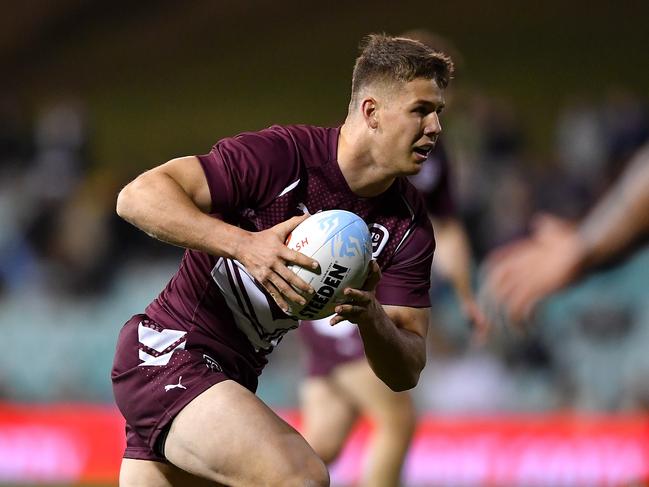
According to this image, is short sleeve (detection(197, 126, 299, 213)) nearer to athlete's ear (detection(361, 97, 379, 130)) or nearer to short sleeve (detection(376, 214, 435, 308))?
athlete's ear (detection(361, 97, 379, 130))

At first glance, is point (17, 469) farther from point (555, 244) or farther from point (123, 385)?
point (123, 385)

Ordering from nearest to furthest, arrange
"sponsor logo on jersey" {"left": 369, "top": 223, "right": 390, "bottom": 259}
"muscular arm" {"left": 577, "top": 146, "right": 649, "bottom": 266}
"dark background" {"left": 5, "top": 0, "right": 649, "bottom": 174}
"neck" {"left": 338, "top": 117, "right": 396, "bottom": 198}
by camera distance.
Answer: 1. "neck" {"left": 338, "top": 117, "right": 396, "bottom": 198}
2. "sponsor logo on jersey" {"left": 369, "top": 223, "right": 390, "bottom": 259}
3. "muscular arm" {"left": 577, "top": 146, "right": 649, "bottom": 266}
4. "dark background" {"left": 5, "top": 0, "right": 649, "bottom": 174}

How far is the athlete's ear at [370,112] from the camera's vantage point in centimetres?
421

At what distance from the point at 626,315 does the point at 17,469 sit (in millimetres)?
5423

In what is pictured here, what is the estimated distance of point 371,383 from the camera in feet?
20.5

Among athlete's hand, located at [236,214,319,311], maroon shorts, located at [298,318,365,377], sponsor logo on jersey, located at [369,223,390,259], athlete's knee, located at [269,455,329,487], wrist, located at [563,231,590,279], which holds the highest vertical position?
athlete's hand, located at [236,214,319,311]

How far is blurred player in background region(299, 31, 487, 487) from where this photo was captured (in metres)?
6.17

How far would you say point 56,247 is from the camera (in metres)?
12.2

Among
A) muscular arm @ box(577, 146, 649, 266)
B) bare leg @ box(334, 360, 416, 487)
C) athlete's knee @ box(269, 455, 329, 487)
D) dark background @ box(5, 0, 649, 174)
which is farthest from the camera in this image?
dark background @ box(5, 0, 649, 174)

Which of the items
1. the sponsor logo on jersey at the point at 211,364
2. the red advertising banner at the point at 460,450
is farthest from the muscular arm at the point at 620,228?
the sponsor logo on jersey at the point at 211,364

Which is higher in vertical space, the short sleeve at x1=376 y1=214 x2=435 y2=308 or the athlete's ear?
the athlete's ear

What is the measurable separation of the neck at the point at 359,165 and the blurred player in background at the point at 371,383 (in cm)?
190

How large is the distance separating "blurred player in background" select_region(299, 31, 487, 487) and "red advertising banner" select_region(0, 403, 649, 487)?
94.1 inches

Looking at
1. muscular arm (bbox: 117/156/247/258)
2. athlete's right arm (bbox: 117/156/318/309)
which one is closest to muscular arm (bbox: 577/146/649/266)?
athlete's right arm (bbox: 117/156/318/309)
